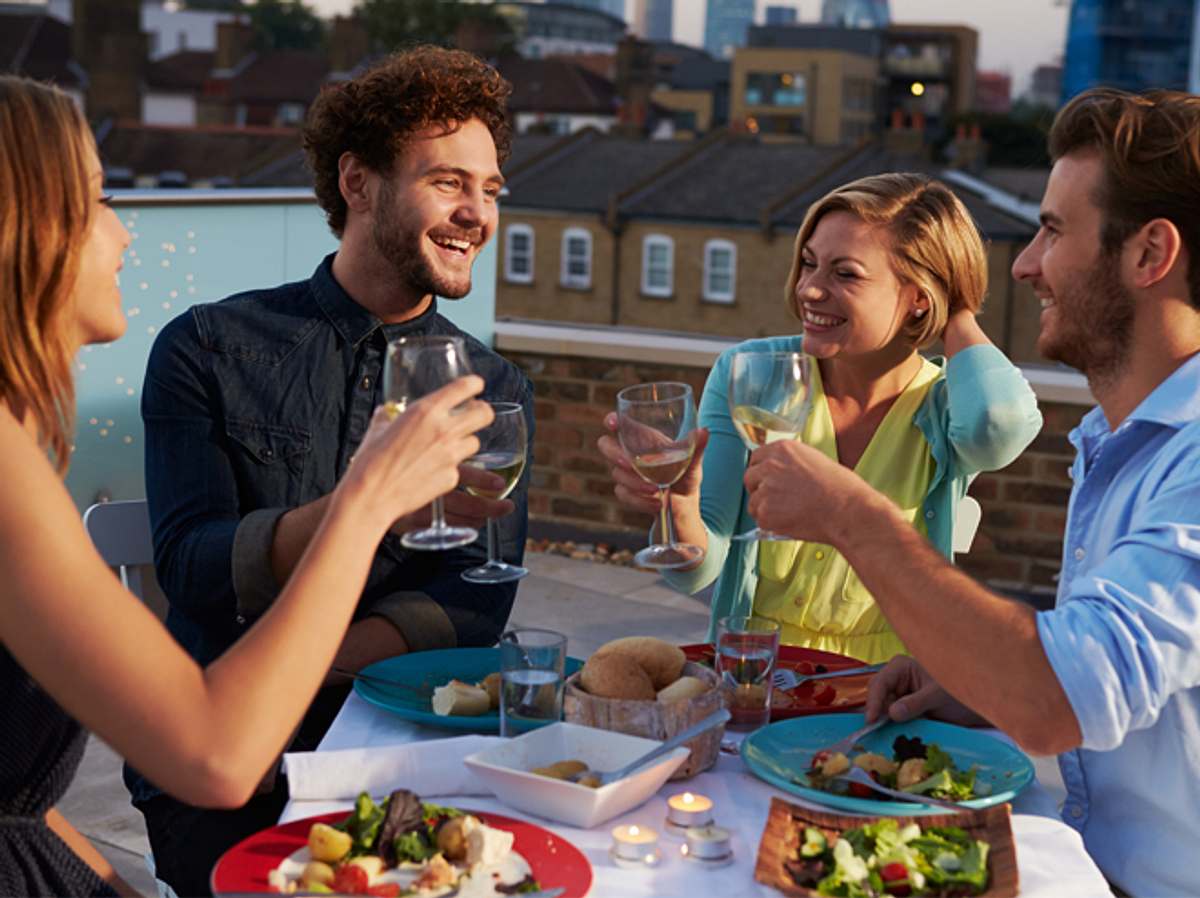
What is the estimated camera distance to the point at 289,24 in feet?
299

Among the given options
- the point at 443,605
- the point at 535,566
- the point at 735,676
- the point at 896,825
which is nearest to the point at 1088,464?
the point at 735,676

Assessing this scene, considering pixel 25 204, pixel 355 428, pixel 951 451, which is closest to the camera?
pixel 25 204

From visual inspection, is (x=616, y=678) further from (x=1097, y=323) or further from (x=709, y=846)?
(x=1097, y=323)

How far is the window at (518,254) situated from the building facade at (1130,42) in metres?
39.8

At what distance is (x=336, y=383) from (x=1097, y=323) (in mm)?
1326

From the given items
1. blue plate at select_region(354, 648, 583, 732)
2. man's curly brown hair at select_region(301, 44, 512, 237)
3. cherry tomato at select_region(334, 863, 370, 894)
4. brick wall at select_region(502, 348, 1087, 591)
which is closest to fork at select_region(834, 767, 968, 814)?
blue plate at select_region(354, 648, 583, 732)

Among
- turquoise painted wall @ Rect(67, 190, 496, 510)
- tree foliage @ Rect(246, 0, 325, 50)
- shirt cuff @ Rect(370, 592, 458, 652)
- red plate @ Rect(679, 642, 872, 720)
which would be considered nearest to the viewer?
red plate @ Rect(679, 642, 872, 720)

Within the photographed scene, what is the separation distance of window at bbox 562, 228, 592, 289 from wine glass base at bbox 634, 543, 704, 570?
128 feet

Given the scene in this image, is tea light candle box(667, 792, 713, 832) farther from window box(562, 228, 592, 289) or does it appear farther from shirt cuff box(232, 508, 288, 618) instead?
window box(562, 228, 592, 289)

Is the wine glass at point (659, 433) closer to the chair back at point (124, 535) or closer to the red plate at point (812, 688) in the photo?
the red plate at point (812, 688)

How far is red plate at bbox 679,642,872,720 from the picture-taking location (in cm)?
220

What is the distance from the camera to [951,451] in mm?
2980

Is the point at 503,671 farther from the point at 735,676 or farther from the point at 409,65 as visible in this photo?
the point at 409,65

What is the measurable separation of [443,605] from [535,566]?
4313mm
